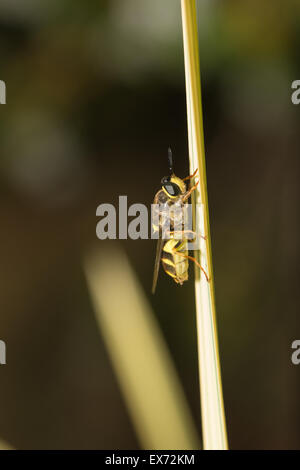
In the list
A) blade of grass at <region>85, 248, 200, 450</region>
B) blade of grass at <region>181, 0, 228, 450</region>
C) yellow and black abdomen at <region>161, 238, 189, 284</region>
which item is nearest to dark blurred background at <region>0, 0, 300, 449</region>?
blade of grass at <region>85, 248, 200, 450</region>

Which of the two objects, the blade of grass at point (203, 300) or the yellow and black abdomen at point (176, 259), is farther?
the yellow and black abdomen at point (176, 259)

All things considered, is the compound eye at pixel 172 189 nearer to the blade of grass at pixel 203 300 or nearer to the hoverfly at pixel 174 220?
the hoverfly at pixel 174 220

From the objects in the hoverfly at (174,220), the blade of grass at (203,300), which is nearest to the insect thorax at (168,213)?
the hoverfly at (174,220)

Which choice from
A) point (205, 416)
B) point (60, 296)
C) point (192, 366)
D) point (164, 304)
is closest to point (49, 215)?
point (60, 296)

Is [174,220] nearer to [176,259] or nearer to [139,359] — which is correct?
[176,259]

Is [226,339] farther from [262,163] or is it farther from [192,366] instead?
[262,163]

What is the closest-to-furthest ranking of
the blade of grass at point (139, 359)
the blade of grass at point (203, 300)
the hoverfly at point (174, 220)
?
the blade of grass at point (203, 300)
the hoverfly at point (174, 220)
the blade of grass at point (139, 359)
